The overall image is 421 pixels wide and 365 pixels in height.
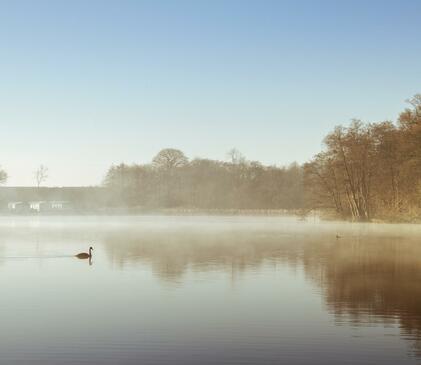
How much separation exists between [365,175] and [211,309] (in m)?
73.0

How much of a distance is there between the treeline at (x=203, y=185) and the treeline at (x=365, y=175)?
51.8 m

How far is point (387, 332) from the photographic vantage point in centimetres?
1678

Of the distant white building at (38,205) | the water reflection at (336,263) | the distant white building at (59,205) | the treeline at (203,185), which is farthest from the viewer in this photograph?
the distant white building at (59,205)

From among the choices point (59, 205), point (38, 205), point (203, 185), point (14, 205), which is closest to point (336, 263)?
point (203, 185)

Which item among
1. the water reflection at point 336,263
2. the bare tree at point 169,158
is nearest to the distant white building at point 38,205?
the bare tree at point 169,158

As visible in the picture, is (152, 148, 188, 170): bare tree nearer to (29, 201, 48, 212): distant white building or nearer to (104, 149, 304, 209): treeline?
(104, 149, 304, 209): treeline

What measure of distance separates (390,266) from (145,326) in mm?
19332

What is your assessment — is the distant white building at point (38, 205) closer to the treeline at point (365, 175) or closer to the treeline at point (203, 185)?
the treeline at point (203, 185)

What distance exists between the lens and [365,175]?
294 ft

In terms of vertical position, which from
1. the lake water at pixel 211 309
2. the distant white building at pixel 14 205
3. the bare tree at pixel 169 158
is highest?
the bare tree at pixel 169 158

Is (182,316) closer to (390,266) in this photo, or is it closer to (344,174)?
(390,266)

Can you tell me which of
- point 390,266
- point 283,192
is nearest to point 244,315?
point 390,266

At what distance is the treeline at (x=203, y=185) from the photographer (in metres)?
147

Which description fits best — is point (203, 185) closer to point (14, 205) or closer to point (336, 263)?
point (14, 205)
